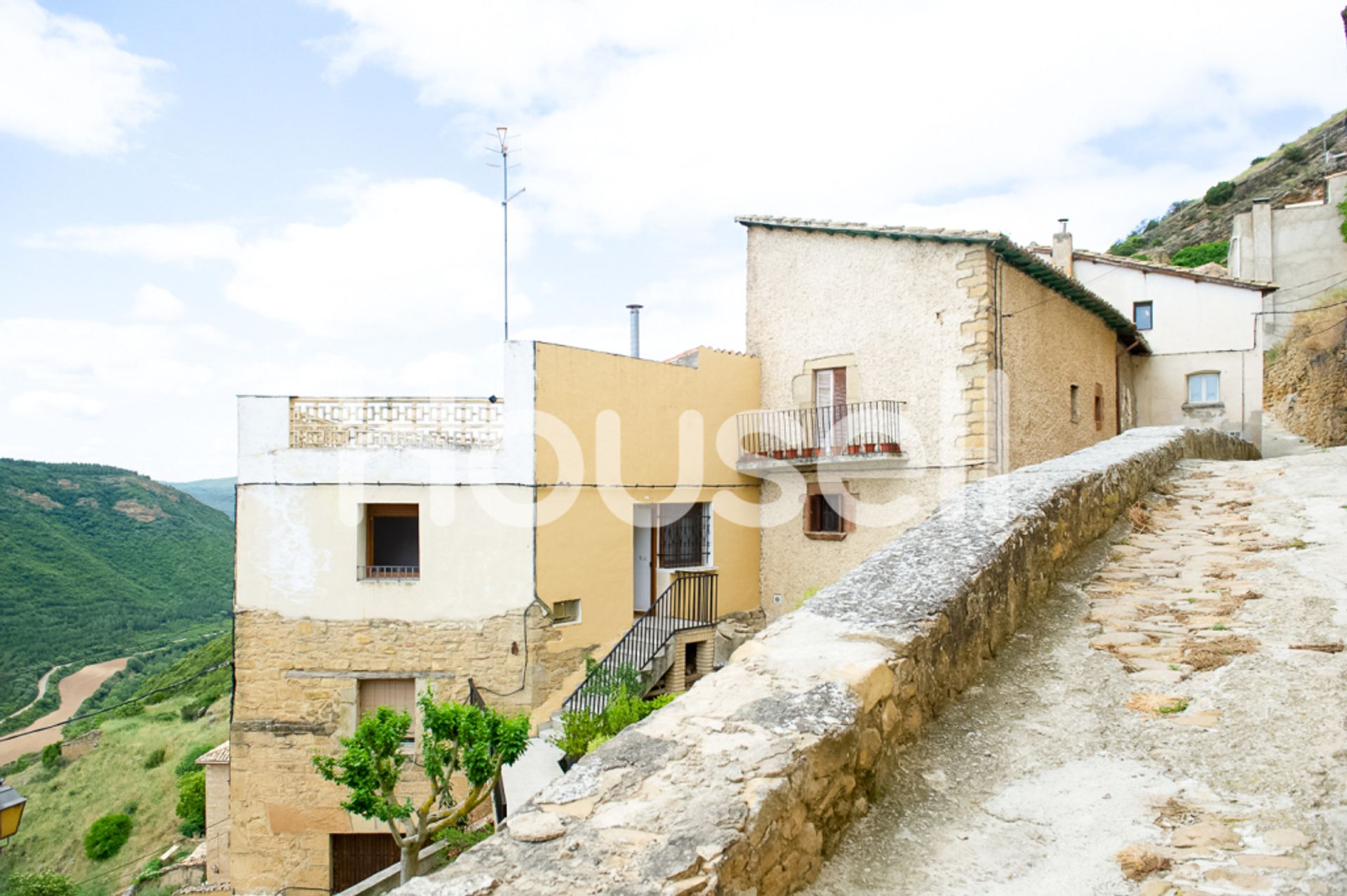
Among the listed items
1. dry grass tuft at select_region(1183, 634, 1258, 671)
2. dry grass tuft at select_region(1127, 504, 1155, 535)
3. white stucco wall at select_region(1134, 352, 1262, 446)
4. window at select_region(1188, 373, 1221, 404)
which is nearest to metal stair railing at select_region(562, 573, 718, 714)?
dry grass tuft at select_region(1127, 504, 1155, 535)

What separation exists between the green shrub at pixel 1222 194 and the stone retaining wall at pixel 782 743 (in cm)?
4152

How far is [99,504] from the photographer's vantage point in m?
45.8

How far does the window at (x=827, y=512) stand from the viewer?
1441 cm

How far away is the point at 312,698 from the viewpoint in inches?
468

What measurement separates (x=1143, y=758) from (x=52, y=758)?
38.1 metres

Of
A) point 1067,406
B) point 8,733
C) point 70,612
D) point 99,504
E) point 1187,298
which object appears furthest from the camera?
point 99,504

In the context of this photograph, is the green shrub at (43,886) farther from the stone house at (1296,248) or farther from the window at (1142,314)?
the stone house at (1296,248)

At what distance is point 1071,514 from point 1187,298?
18.8 metres

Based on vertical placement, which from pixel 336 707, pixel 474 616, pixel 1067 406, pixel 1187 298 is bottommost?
pixel 336 707

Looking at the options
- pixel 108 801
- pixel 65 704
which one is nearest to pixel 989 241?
pixel 108 801

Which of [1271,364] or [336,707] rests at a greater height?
[1271,364]

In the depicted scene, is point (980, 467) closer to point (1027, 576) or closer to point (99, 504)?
point (1027, 576)

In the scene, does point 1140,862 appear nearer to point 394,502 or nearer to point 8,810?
point 8,810

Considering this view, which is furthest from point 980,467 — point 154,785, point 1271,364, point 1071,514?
point 154,785
